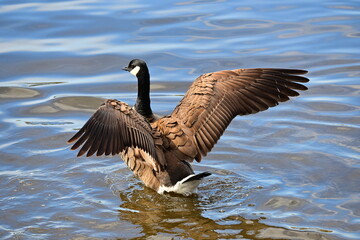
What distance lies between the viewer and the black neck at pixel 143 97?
8133mm

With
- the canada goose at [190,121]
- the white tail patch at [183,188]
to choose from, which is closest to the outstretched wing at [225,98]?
the canada goose at [190,121]

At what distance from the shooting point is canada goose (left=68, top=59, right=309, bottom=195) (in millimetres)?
7055

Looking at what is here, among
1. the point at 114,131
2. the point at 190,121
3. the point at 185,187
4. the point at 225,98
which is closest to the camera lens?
the point at 114,131

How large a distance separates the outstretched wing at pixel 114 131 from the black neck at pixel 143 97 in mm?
943

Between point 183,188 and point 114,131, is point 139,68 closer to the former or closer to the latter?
point 114,131

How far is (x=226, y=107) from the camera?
7.68 meters

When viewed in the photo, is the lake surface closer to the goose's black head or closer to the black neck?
the black neck

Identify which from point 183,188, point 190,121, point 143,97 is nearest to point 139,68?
point 143,97

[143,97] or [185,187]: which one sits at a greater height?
[143,97]

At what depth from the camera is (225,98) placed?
305 inches

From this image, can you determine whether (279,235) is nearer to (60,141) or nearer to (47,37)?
(60,141)

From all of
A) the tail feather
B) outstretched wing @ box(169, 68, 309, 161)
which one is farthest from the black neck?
the tail feather

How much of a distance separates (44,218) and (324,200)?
301 cm

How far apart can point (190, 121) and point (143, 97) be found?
0.89m
